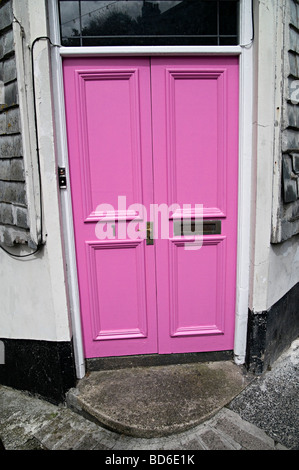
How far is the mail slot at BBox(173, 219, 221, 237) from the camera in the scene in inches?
106

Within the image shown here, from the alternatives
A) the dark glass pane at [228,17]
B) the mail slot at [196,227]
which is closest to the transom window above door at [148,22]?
the dark glass pane at [228,17]

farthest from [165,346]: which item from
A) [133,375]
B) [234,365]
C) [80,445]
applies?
[80,445]

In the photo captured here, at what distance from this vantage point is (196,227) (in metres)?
2.71

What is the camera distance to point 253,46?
239 centimetres

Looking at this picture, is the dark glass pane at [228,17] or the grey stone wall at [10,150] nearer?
the grey stone wall at [10,150]

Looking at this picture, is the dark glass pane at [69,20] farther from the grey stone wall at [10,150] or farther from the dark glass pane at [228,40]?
the dark glass pane at [228,40]

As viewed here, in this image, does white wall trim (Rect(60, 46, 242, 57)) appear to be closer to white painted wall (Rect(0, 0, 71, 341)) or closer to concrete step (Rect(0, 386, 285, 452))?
white painted wall (Rect(0, 0, 71, 341))

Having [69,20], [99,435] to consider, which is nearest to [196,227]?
[99,435]

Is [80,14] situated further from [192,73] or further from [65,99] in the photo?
[192,73]

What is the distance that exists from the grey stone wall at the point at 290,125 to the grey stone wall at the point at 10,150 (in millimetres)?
2016

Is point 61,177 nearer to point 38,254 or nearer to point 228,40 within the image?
point 38,254

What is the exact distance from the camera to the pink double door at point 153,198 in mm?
2486

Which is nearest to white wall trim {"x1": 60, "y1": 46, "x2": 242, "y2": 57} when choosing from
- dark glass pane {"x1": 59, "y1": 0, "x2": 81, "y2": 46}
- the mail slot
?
dark glass pane {"x1": 59, "y1": 0, "x2": 81, "y2": 46}

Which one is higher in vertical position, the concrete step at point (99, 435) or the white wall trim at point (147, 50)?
the white wall trim at point (147, 50)
